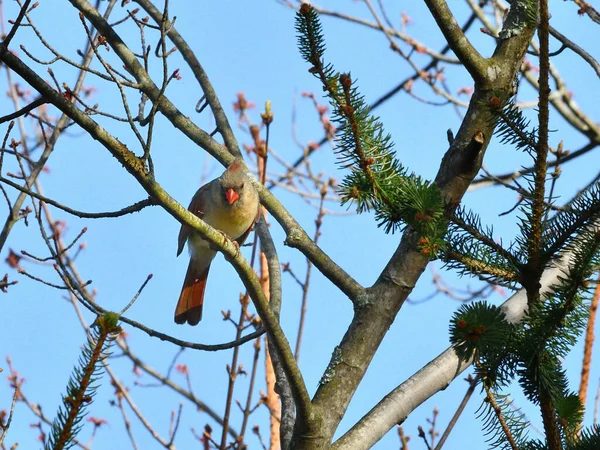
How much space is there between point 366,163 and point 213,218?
2.65m

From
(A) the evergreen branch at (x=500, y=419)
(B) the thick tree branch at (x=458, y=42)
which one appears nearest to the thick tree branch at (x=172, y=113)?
(B) the thick tree branch at (x=458, y=42)

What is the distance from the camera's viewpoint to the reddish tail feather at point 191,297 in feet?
17.3

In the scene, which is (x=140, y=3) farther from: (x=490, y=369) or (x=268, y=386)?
(x=490, y=369)

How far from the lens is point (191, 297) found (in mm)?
5340

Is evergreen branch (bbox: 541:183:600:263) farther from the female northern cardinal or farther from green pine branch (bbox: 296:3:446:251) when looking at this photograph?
the female northern cardinal

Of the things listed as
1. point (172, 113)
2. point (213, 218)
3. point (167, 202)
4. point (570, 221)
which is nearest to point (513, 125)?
point (570, 221)

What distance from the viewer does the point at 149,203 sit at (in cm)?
274

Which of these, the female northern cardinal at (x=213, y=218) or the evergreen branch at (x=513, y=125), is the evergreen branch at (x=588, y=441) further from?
the female northern cardinal at (x=213, y=218)

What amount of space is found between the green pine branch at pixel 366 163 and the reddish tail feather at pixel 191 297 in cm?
302

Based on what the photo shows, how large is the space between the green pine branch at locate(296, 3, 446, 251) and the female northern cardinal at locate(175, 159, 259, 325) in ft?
6.14

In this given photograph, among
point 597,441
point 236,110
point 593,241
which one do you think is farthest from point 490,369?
point 236,110

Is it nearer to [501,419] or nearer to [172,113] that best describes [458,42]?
[501,419]

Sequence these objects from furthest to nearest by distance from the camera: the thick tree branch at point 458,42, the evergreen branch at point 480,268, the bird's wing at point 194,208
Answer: the bird's wing at point 194,208
the thick tree branch at point 458,42
the evergreen branch at point 480,268

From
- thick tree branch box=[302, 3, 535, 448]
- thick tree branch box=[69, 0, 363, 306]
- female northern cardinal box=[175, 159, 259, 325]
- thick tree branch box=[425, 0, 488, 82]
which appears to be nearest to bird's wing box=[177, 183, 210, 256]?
female northern cardinal box=[175, 159, 259, 325]
